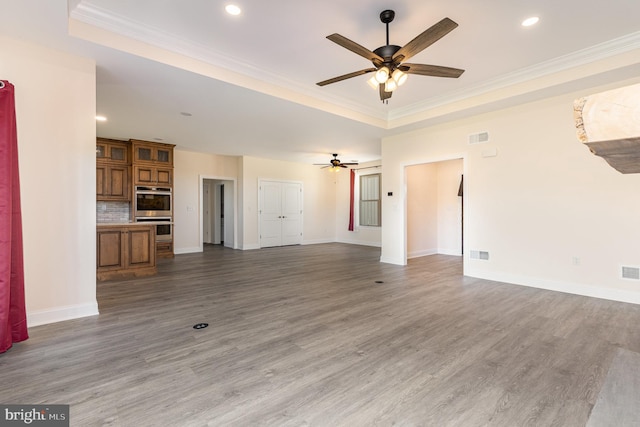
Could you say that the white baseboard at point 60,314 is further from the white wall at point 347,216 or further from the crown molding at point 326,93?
the white wall at point 347,216

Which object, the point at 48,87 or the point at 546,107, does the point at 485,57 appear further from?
the point at 48,87

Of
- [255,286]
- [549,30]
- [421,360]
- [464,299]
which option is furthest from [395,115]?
[421,360]

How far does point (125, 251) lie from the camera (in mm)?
4992

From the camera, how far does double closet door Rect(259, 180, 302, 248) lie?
29.9ft

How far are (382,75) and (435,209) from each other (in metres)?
5.91

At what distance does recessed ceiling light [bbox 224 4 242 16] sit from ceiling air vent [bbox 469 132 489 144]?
13.6 ft

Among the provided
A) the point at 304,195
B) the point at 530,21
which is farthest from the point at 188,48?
the point at 304,195

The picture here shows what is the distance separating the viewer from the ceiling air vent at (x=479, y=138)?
4.91m

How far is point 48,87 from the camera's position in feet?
9.69

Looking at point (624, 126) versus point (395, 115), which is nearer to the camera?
point (624, 126)

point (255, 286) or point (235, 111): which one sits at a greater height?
point (235, 111)

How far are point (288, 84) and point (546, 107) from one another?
12.3 ft

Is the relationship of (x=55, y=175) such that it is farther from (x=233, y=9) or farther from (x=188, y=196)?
(x=188, y=196)

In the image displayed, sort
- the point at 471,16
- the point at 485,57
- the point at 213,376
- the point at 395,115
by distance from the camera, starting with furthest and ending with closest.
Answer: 1. the point at 395,115
2. the point at 485,57
3. the point at 471,16
4. the point at 213,376
